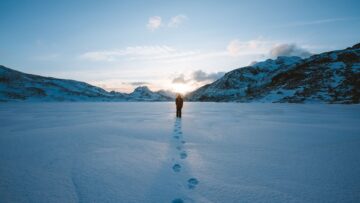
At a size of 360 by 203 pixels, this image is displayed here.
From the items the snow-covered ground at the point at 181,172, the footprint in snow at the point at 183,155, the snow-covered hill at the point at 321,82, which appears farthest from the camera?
the snow-covered hill at the point at 321,82

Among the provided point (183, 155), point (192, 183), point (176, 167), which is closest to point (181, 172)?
point (176, 167)

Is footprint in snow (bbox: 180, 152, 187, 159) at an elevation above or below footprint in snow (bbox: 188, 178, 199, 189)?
below

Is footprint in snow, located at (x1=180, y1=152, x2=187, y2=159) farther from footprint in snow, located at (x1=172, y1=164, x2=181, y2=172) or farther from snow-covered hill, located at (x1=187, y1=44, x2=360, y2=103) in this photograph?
snow-covered hill, located at (x1=187, y1=44, x2=360, y2=103)

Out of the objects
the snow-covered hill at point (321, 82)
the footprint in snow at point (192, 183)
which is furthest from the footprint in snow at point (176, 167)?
the snow-covered hill at point (321, 82)

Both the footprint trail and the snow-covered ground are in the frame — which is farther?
the footprint trail

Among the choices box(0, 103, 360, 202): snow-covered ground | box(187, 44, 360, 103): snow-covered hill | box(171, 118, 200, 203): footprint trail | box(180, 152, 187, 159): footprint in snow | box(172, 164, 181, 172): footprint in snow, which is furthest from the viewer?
box(187, 44, 360, 103): snow-covered hill

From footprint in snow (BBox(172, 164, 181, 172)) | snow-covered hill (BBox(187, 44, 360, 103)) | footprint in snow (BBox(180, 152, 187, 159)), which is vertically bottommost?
footprint in snow (BBox(180, 152, 187, 159))

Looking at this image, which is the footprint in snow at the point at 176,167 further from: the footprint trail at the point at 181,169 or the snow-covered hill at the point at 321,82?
the snow-covered hill at the point at 321,82

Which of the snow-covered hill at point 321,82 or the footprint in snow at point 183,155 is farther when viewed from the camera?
the snow-covered hill at point 321,82

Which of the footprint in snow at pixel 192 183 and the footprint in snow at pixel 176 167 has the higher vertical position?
the footprint in snow at pixel 192 183

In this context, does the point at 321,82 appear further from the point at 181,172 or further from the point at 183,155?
the point at 181,172

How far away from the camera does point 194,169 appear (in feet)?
16.8

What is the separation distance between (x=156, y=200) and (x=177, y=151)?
349 cm

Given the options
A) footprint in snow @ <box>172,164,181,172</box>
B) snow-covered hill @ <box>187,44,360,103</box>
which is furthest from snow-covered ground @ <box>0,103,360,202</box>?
snow-covered hill @ <box>187,44,360,103</box>
